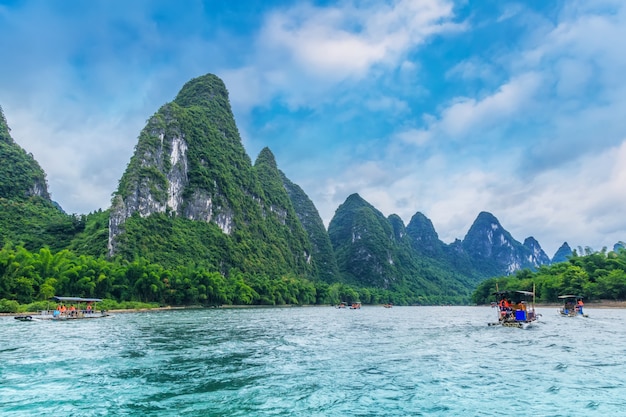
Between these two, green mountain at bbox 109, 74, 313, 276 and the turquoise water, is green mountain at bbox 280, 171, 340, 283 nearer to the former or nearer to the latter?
green mountain at bbox 109, 74, 313, 276

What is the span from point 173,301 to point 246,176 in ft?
273

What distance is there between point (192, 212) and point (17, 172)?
126 feet

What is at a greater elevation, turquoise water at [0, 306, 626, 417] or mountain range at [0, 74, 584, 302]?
mountain range at [0, 74, 584, 302]

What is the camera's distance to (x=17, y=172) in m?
95.0

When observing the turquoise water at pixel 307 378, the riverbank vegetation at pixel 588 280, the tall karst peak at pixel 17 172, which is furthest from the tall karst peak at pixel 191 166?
the riverbank vegetation at pixel 588 280

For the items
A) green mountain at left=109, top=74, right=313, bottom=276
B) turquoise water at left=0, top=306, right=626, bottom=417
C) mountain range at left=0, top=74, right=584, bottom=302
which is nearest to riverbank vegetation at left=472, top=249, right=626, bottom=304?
turquoise water at left=0, top=306, right=626, bottom=417

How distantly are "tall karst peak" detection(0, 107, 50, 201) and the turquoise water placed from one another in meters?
84.9

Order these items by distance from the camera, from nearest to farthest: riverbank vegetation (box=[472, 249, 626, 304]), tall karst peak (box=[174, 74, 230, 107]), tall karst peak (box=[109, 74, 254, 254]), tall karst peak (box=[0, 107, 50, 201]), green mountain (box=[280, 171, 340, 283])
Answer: riverbank vegetation (box=[472, 249, 626, 304]), tall karst peak (box=[0, 107, 50, 201]), tall karst peak (box=[109, 74, 254, 254]), tall karst peak (box=[174, 74, 230, 107]), green mountain (box=[280, 171, 340, 283])

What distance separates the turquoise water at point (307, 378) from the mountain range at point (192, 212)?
61834 mm

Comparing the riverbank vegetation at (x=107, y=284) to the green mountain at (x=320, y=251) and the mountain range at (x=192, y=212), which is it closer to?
the mountain range at (x=192, y=212)

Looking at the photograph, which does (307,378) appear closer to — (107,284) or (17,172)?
(107,284)

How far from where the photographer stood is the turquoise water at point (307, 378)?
1012 centimetres

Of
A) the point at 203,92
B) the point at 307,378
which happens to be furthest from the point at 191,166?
the point at 307,378

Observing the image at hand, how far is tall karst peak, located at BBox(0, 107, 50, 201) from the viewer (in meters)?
91.7
